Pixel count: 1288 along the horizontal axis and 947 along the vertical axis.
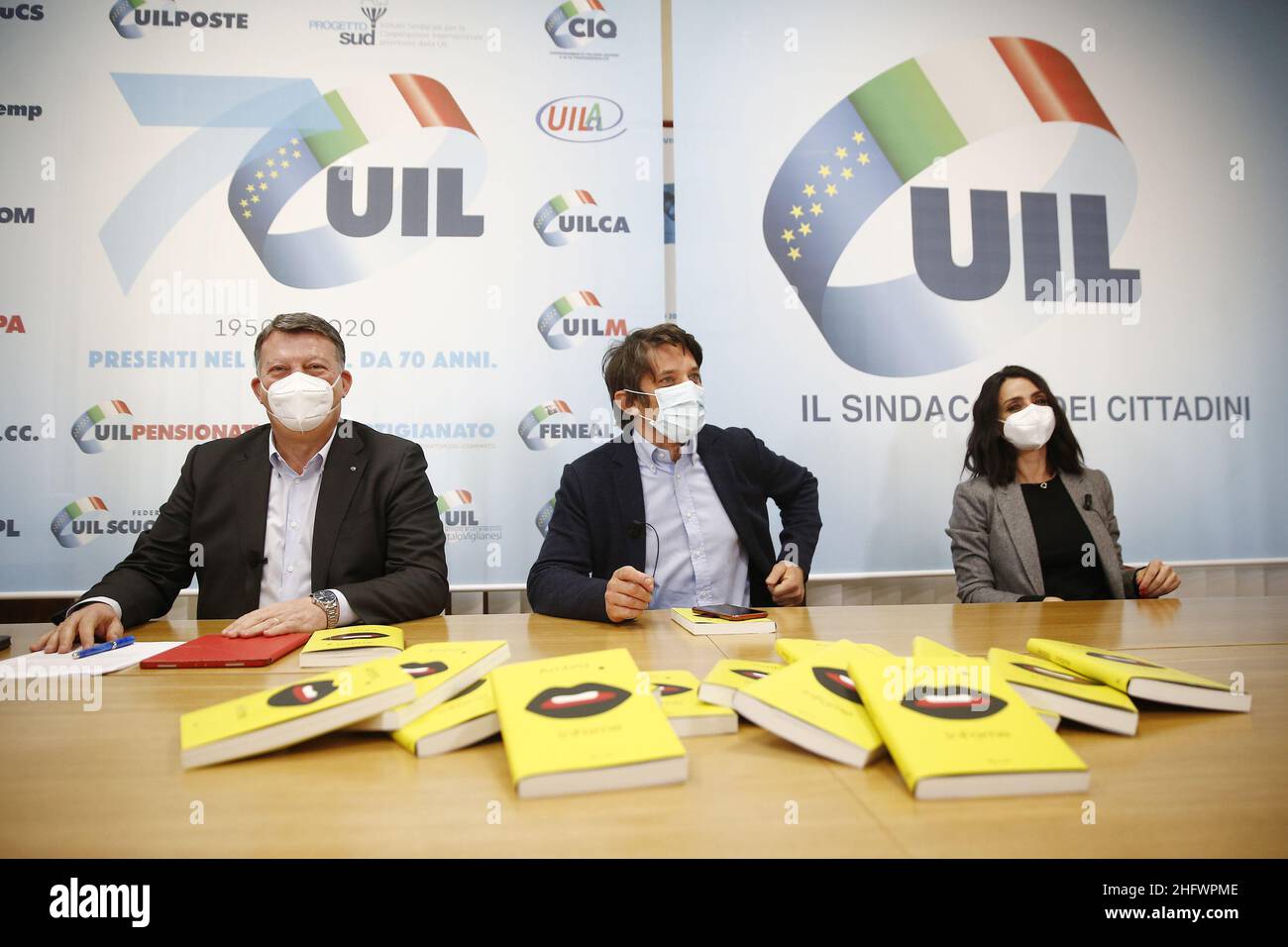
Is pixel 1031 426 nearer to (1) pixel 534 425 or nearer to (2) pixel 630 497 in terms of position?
(2) pixel 630 497

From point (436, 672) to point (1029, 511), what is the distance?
2149 millimetres

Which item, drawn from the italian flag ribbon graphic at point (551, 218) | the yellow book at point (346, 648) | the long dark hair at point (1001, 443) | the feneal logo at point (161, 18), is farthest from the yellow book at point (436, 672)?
the feneal logo at point (161, 18)

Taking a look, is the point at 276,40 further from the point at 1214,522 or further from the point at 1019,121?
the point at 1214,522

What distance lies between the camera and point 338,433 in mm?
2018

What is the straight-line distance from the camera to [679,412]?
85.3 inches

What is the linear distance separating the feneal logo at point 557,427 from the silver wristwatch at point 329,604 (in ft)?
5.03

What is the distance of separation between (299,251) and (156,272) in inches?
22.0

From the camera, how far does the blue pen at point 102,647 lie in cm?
124

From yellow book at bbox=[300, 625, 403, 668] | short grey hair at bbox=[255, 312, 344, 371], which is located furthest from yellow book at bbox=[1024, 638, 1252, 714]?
short grey hair at bbox=[255, 312, 344, 371]

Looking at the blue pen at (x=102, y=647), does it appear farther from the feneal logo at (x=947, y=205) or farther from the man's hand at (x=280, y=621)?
the feneal logo at (x=947, y=205)

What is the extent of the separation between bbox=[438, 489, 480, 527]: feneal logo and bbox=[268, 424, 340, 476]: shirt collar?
35.9 inches

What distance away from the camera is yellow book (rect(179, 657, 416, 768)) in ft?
2.31

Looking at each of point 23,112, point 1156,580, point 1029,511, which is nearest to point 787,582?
point 1156,580
